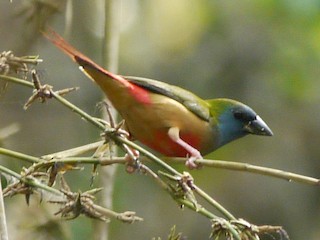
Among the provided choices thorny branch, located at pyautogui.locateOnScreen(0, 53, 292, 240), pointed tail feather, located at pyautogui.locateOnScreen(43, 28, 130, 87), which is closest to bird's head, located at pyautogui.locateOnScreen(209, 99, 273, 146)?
pointed tail feather, located at pyautogui.locateOnScreen(43, 28, 130, 87)

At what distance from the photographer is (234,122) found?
8.17ft

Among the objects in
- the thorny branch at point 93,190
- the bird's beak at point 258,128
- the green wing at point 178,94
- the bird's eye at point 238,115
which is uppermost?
the green wing at point 178,94

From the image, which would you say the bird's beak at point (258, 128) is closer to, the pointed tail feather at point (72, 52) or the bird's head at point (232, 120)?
the bird's head at point (232, 120)

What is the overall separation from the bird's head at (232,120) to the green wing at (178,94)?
0.03 meters

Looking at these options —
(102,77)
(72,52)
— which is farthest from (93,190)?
(102,77)

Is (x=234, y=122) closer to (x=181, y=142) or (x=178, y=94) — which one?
(x=178, y=94)

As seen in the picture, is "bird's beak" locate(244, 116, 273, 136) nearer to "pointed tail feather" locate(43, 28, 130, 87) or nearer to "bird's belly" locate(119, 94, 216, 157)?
"bird's belly" locate(119, 94, 216, 157)

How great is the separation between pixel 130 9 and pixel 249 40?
2.04 feet

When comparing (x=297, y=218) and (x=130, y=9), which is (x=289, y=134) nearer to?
(x=297, y=218)

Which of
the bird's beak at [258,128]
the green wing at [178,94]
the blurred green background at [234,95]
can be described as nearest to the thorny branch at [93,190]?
the green wing at [178,94]

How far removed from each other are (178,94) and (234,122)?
0.22 m

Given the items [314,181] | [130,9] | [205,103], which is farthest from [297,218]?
[314,181]

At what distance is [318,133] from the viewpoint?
13.8 feet

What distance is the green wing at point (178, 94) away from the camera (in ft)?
7.38
